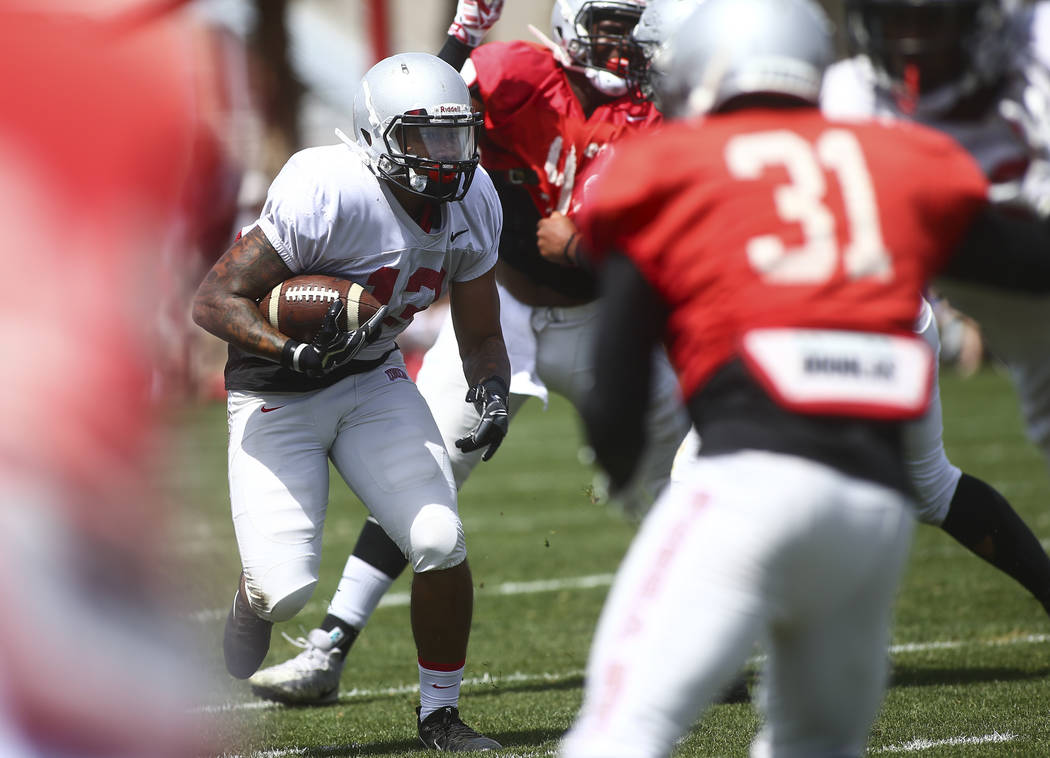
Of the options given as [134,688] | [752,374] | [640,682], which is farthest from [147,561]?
[752,374]

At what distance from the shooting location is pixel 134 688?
1.28 m

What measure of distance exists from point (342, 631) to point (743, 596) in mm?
2565

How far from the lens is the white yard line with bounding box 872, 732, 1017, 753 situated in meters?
3.45

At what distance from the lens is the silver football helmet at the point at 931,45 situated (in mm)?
2438

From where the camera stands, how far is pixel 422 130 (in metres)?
3.67

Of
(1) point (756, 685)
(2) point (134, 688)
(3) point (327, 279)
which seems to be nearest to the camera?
(2) point (134, 688)

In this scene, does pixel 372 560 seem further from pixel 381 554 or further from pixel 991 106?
pixel 991 106

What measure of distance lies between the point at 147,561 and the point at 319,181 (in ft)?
→ 8.25

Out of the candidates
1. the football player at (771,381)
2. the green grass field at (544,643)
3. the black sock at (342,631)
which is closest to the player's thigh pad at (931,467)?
the green grass field at (544,643)

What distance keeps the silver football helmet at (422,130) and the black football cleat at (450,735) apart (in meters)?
1.38

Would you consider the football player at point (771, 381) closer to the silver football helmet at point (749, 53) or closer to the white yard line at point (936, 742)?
the silver football helmet at point (749, 53)

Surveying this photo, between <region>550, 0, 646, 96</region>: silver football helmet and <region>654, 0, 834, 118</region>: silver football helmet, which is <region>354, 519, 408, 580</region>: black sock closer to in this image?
<region>550, 0, 646, 96</region>: silver football helmet

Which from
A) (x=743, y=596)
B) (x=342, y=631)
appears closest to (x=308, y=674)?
(x=342, y=631)

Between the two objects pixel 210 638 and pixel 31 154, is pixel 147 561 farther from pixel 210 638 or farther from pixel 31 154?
pixel 210 638
